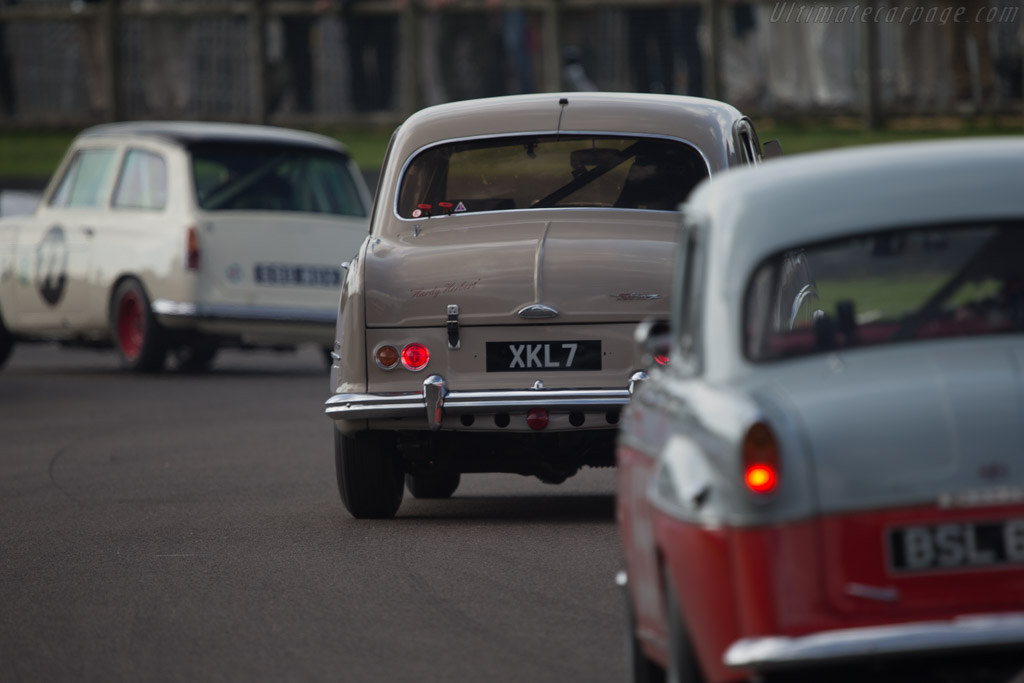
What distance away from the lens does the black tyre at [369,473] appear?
971 cm

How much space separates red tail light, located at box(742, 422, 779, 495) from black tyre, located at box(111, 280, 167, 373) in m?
14.2

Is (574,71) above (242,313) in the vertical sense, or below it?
above

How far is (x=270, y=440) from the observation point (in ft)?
45.8

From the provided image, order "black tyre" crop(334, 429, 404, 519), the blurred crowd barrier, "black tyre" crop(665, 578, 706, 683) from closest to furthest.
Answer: "black tyre" crop(665, 578, 706, 683), "black tyre" crop(334, 429, 404, 519), the blurred crowd barrier

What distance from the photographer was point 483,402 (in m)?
9.27

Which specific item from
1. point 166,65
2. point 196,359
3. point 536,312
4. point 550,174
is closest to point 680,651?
point 536,312

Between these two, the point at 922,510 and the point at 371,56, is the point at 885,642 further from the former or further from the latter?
the point at 371,56

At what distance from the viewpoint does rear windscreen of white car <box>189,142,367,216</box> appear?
60.8 ft

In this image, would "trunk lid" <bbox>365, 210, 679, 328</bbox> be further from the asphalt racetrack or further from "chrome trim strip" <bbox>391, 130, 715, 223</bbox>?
the asphalt racetrack

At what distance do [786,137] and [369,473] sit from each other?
18.0 m

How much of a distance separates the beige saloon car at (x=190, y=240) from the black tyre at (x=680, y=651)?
13.4 metres

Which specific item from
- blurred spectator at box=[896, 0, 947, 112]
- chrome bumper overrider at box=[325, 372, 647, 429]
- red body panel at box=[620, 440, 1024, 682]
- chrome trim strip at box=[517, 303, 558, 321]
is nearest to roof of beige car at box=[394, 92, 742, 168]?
chrome trim strip at box=[517, 303, 558, 321]

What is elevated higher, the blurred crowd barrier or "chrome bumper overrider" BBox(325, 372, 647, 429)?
the blurred crowd barrier

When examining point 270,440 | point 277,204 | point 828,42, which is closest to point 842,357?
point 270,440
